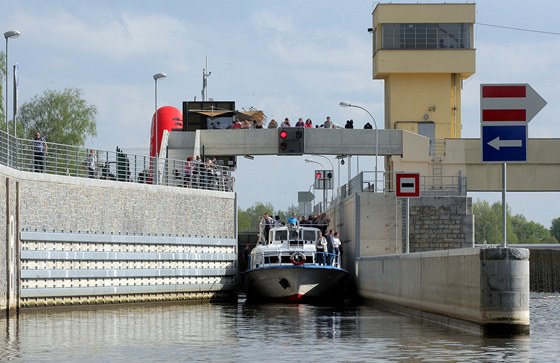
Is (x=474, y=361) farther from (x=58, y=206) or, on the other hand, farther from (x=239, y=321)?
(x=58, y=206)

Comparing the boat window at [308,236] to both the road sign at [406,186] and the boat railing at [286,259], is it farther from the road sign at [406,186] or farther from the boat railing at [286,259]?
the road sign at [406,186]

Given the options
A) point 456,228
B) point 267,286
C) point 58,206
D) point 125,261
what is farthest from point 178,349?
point 456,228

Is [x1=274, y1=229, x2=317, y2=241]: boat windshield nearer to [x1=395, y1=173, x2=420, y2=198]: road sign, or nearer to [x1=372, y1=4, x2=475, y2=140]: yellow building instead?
[x1=395, y1=173, x2=420, y2=198]: road sign

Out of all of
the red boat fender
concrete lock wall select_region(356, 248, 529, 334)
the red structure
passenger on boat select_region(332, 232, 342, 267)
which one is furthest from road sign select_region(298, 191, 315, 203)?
concrete lock wall select_region(356, 248, 529, 334)

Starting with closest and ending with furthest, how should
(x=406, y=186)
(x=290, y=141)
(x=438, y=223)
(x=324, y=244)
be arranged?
(x=406, y=186)
(x=324, y=244)
(x=438, y=223)
(x=290, y=141)

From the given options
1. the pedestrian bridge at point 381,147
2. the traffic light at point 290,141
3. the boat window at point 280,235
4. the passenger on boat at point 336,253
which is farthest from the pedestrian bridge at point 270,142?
the boat window at point 280,235

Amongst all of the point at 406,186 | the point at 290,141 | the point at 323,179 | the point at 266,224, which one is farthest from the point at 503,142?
the point at 323,179

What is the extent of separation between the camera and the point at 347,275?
48938mm

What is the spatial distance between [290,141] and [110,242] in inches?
651

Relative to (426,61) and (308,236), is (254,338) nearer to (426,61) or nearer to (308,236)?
(308,236)

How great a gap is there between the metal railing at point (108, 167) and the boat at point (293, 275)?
11.9 ft

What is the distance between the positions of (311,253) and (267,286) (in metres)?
2.27

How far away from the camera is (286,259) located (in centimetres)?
4869

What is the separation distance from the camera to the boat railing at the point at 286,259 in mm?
48094
